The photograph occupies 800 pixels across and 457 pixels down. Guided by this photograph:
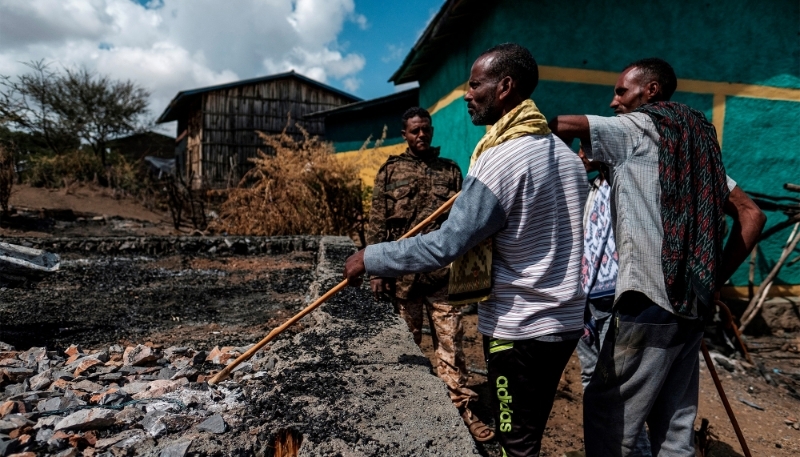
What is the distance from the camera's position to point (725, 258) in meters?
1.71

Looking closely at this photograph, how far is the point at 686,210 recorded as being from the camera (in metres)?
1.51

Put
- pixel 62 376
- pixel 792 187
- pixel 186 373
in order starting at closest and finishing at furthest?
pixel 62 376, pixel 186 373, pixel 792 187

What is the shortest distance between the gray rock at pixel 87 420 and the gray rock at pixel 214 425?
0.90 feet

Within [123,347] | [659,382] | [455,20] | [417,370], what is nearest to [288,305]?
[123,347]

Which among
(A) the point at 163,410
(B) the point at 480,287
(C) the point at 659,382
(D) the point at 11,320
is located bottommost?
(D) the point at 11,320

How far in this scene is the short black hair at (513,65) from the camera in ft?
5.05

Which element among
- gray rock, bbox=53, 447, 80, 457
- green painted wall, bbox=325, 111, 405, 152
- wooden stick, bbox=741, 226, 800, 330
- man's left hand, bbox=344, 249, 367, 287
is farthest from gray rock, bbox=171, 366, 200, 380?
green painted wall, bbox=325, 111, 405, 152

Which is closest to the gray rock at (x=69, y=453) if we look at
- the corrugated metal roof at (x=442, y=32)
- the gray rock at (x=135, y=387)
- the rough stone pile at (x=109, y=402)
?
the rough stone pile at (x=109, y=402)

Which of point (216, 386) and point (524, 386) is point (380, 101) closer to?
point (216, 386)

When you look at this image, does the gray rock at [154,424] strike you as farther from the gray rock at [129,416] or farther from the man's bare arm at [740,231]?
the man's bare arm at [740,231]

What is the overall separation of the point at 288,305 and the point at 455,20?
4198mm

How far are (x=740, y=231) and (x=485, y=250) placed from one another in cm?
92

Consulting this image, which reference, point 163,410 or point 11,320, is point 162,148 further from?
point 163,410

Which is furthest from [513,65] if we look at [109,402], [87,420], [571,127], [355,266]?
[109,402]
